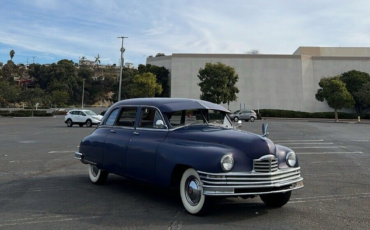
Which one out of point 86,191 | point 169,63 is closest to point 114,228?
point 86,191

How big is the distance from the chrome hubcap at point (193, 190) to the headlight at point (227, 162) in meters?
0.50

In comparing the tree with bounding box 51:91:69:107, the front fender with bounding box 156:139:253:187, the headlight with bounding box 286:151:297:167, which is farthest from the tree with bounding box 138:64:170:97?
the headlight with bounding box 286:151:297:167

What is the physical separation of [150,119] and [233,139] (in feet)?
5.92

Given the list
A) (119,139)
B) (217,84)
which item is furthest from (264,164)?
(217,84)

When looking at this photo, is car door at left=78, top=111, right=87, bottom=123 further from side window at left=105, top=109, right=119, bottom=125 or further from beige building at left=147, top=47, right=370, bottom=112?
beige building at left=147, top=47, right=370, bottom=112

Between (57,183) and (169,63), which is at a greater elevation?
(169,63)

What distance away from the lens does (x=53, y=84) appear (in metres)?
86.6

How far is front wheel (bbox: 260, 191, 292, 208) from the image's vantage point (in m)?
5.63

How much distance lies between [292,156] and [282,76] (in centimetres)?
6314

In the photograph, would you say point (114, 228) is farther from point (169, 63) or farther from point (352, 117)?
point (169, 63)

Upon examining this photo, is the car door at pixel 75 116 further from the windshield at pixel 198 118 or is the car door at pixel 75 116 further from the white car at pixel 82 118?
the windshield at pixel 198 118

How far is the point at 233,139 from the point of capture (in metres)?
5.20

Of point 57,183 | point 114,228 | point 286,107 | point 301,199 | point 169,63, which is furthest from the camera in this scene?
point 169,63

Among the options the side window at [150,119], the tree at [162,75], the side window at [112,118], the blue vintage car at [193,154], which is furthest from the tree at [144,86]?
the side window at [150,119]
